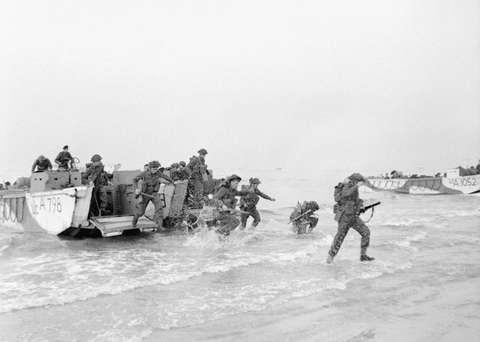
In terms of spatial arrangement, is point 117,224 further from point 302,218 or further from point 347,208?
point 347,208

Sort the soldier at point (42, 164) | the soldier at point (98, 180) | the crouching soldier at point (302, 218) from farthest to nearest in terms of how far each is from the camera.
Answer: the soldier at point (42, 164)
the soldier at point (98, 180)
the crouching soldier at point (302, 218)

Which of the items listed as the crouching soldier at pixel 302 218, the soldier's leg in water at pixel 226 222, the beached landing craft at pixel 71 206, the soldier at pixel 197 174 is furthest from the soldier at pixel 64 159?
the crouching soldier at pixel 302 218

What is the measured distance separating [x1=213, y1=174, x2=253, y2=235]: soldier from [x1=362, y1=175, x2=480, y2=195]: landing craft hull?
1923 centimetres

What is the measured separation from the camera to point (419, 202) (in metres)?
23.2

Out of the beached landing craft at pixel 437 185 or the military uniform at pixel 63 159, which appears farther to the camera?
the beached landing craft at pixel 437 185

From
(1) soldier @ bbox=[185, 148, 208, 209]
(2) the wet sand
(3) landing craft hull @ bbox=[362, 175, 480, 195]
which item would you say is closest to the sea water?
(2) the wet sand

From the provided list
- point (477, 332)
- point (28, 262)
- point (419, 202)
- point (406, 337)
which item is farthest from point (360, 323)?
point (419, 202)

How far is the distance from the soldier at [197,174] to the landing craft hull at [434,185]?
54.9ft

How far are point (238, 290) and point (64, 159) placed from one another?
8.62 metres

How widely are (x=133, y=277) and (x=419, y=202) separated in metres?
20.2

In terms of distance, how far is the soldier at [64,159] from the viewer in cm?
1231

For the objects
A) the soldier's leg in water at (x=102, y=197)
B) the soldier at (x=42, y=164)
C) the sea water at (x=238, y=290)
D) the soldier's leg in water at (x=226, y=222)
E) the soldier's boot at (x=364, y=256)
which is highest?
the soldier at (x=42, y=164)

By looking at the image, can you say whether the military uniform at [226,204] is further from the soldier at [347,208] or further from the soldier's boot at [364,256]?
the soldier's boot at [364,256]

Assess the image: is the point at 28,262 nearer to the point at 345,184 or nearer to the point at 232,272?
the point at 232,272
